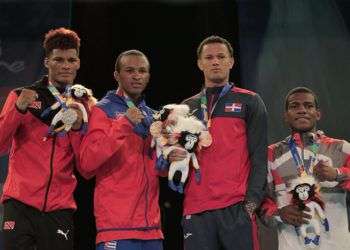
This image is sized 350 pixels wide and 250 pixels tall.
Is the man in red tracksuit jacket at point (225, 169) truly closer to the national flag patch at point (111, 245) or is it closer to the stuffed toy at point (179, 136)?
the stuffed toy at point (179, 136)

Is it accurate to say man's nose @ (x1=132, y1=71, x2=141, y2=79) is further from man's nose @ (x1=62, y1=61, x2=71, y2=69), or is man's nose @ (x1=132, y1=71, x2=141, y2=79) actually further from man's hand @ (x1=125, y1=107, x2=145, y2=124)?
man's nose @ (x1=62, y1=61, x2=71, y2=69)

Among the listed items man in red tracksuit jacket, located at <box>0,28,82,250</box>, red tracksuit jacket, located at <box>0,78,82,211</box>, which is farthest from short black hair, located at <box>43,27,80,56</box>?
red tracksuit jacket, located at <box>0,78,82,211</box>

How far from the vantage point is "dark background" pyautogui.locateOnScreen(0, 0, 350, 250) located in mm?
4891

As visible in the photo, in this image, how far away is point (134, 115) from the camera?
3.61m

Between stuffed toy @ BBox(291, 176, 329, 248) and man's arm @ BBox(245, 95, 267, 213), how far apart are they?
0.99ft

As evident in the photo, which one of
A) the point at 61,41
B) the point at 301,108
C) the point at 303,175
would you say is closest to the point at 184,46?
the point at 301,108

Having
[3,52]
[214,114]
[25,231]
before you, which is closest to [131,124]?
[214,114]

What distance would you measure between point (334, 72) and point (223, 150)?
5.67ft

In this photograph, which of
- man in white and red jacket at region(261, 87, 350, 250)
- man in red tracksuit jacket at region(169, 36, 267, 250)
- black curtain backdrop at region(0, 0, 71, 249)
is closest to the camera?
man in red tracksuit jacket at region(169, 36, 267, 250)

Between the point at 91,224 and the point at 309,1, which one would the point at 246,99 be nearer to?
the point at 309,1

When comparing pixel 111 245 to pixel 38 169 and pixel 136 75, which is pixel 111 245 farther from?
pixel 136 75

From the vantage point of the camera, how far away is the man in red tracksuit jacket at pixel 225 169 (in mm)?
3537

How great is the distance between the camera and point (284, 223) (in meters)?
3.93

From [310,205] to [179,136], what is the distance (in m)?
0.93
